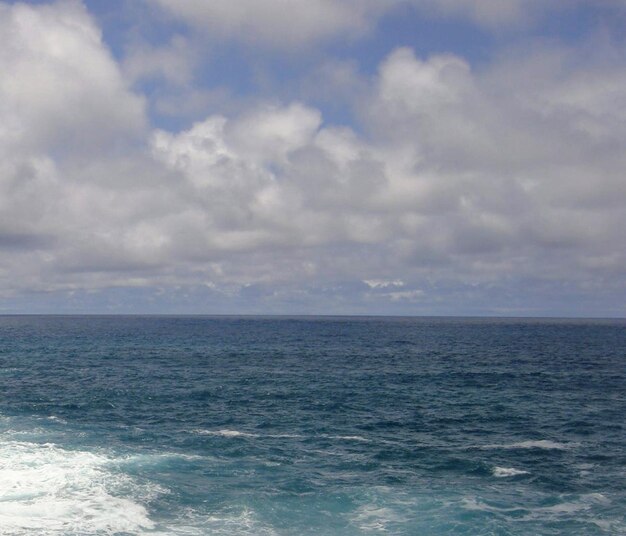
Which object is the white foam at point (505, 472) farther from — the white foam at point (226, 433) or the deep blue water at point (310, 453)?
the white foam at point (226, 433)

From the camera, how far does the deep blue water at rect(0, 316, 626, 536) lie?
116 ft

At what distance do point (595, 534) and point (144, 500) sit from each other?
27.6 m

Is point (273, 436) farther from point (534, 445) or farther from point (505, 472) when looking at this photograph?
point (534, 445)

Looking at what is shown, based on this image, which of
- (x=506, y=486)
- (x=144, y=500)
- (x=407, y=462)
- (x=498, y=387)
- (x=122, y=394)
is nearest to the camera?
(x=144, y=500)

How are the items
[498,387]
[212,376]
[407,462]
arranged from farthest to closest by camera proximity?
1. [212,376]
2. [498,387]
3. [407,462]

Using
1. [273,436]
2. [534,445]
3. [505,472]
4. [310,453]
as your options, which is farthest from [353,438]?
[534,445]

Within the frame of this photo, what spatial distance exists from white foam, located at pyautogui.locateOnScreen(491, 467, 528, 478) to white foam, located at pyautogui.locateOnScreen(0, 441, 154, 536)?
26.0m

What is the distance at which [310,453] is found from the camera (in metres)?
49.4

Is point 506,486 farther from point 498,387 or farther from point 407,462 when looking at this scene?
point 498,387

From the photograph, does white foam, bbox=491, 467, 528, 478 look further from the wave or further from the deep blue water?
the wave

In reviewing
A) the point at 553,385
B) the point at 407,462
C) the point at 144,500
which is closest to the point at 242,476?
the point at 144,500

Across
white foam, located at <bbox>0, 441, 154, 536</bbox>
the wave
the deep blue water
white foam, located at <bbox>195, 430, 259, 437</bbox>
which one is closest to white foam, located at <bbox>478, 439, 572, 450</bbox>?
the deep blue water

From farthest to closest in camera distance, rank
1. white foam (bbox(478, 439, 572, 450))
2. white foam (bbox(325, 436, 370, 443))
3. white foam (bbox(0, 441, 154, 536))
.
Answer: white foam (bbox(325, 436, 370, 443))
white foam (bbox(478, 439, 572, 450))
white foam (bbox(0, 441, 154, 536))

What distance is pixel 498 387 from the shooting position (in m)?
86.6
